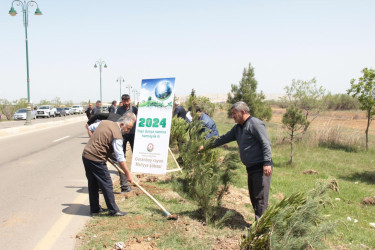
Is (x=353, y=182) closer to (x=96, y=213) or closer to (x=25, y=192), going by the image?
(x=96, y=213)

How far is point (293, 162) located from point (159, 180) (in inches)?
251

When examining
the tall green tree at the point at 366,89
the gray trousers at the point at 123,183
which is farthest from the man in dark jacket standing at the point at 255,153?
the tall green tree at the point at 366,89

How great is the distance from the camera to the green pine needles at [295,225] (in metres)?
2.84

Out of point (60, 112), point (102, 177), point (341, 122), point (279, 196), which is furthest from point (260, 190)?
point (60, 112)

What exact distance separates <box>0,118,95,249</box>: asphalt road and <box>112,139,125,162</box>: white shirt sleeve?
1126 millimetres

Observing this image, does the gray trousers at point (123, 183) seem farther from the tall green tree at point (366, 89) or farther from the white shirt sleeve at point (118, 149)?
the tall green tree at point (366, 89)

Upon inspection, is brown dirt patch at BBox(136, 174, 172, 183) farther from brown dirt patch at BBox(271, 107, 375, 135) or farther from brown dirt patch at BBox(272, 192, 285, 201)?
brown dirt patch at BBox(271, 107, 375, 135)

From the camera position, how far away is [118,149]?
15.2 ft

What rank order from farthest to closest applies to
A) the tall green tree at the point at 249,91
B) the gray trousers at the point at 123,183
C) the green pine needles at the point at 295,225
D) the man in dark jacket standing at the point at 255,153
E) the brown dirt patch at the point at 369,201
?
the tall green tree at the point at 249,91
the brown dirt patch at the point at 369,201
the gray trousers at the point at 123,183
the man in dark jacket standing at the point at 255,153
the green pine needles at the point at 295,225

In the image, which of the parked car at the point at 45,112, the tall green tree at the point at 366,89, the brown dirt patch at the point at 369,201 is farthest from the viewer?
the parked car at the point at 45,112

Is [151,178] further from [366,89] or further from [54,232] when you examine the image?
[366,89]

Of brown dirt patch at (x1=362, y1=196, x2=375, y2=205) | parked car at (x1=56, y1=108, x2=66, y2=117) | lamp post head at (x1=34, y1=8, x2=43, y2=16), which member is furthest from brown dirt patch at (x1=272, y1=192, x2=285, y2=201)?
parked car at (x1=56, y1=108, x2=66, y2=117)

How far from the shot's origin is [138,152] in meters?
6.66

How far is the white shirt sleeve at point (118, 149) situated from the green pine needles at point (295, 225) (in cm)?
217
